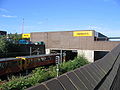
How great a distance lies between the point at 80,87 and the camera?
6.69 ft

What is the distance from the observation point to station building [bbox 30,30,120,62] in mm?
45812

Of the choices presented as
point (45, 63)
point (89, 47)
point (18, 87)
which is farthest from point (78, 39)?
point (18, 87)

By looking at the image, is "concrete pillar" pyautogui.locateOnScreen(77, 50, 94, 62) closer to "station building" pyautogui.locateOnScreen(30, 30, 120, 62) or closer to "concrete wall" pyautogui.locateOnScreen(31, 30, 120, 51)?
"station building" pyautogui.locateOnScreen(30, 30, 120, 62)

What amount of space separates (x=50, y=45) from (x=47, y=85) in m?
53.7

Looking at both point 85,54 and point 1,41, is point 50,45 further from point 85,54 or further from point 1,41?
point 1,41

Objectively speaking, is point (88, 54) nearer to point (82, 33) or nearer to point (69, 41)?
point (82, 33)

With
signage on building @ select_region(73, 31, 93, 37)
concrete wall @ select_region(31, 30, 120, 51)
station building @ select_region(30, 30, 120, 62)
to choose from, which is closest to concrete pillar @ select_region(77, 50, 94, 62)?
station building @ select_region(30, 30, 120, 62)

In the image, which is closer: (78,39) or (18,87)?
(18,87)

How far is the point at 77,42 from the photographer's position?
49812 mm

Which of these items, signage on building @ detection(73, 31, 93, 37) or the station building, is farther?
signage on building @ detection(73, 31, 93, 37)

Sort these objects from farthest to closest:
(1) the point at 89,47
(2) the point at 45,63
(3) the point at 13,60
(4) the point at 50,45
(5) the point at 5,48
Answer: (4) the point at 50,45, (1) the point at 89,47, (5) the point at 5,48, (2) the point at 45,63, (3) the point at 13,60

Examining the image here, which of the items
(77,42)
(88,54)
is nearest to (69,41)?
(77,42)

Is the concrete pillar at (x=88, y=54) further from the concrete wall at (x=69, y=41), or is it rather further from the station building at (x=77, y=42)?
the concrete wall at (x=69, y=41)

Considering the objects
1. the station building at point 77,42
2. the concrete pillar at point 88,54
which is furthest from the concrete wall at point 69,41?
the concrete pillar at point 88,54
